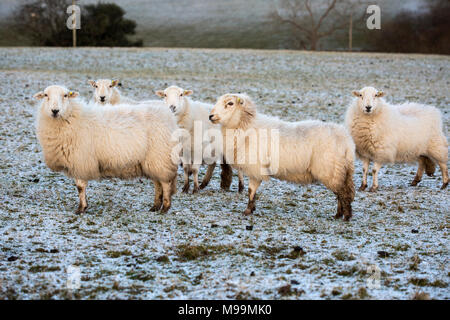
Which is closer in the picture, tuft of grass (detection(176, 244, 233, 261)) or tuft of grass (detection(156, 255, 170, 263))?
tuft of grass (detection(156, 255, 170, 263))

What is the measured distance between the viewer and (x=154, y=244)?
629cm

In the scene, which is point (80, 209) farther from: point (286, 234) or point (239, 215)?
point (286, 234)

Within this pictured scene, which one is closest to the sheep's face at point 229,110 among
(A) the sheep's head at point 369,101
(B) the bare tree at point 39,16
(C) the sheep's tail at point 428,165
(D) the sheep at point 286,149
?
(D) the sheep at point 286,149

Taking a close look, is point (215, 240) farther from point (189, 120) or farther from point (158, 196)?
point (189, 120)

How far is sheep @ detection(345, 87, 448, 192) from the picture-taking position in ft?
33.9

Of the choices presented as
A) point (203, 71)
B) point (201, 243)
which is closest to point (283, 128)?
point (201, 243)

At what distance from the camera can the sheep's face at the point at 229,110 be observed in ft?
26.5

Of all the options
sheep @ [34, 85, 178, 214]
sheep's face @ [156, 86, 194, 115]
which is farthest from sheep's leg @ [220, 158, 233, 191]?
sheep @ [34, 85, 178, 214]

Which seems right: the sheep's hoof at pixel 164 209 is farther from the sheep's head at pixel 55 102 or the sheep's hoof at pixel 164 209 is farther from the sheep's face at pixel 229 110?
the sheep's head at pixel 55 102

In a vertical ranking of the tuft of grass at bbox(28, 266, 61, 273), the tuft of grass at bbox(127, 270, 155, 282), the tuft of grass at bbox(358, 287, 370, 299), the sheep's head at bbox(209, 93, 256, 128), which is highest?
→ the sheep's head at bbox(209, 93, 256, 128)

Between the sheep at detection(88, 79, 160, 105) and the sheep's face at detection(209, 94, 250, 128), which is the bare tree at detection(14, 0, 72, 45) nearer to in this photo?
the sheep at detection(88, 79, 160, 105)

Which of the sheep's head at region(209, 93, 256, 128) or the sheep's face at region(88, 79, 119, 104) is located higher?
the sheep's face at region(88, 79, 119, 104)
